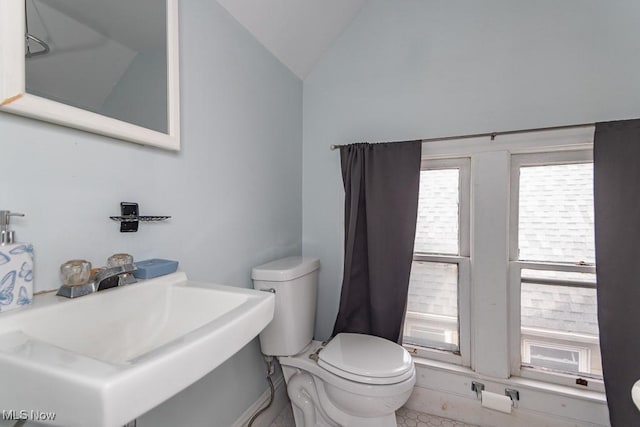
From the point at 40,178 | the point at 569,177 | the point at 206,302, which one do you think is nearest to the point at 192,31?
the point at 40,178

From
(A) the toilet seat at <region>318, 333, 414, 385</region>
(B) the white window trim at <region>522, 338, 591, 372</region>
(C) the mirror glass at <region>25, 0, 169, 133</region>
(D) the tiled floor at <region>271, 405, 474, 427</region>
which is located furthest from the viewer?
(D) the tiled floor at <region>271, 405, 474, 427</region>

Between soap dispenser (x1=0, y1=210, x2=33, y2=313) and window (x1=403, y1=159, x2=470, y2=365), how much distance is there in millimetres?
1602

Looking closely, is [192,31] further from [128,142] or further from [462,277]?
[462,277]

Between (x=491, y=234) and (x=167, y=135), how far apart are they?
1.52m

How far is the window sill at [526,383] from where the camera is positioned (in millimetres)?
1332

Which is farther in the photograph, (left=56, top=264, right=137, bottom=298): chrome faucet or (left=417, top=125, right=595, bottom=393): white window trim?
(left=417, top=125, right=595, bottom=393): white window trim

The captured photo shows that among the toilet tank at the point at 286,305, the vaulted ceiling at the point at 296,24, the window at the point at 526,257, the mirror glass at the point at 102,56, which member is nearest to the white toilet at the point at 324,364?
the toilet tank at the point at 286,305

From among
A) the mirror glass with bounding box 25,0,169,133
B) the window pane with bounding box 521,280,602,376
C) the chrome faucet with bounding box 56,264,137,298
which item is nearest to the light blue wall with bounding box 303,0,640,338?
the window pane with bounding box 521,280,602,376

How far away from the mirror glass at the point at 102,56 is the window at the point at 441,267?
1378mm

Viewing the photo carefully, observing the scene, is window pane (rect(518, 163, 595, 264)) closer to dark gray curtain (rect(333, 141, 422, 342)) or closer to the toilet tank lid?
dark gray curtain (rect(333, 141, 422, 342))

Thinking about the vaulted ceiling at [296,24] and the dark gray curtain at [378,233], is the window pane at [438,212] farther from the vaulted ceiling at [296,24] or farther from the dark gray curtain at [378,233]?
the vaulted ceiling at [296,24]

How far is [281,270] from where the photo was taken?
1354 millimetres

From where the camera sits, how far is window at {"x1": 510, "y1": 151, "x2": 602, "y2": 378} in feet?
4.57

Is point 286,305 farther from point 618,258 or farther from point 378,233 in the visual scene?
point 618,258
